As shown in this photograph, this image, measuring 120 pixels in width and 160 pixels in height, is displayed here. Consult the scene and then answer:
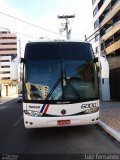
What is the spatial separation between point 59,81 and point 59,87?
20 centimetres

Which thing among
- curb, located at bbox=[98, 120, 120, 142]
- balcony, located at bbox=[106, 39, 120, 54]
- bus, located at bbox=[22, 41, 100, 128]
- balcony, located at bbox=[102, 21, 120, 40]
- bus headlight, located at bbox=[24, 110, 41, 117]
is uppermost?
balcony, located at bbox=[102, 21, 120, 40]

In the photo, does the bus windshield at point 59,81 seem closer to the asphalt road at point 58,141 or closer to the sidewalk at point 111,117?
the asphalt road at point 58,141

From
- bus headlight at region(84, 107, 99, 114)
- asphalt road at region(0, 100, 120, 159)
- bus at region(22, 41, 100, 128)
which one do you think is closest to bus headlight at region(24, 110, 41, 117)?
bus at region(22, 41, 100, 128)

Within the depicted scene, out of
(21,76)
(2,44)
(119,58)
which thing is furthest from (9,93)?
(2,44)

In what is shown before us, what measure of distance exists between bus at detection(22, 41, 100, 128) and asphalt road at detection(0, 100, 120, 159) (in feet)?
1.78

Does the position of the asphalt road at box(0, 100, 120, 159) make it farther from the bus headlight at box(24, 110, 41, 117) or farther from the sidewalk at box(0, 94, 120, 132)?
the bus headlight at box(24, 110, 41, 117)

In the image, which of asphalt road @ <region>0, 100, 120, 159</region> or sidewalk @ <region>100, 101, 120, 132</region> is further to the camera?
sidewalk @ <region>100, 101, 120, 132</region>

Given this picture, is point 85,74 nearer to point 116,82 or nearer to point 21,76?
point 21,76

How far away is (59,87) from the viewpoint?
32.4 ft

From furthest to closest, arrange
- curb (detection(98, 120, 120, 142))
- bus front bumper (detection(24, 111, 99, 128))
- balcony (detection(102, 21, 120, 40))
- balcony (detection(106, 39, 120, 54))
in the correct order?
balcony (detection(106, 39, 120, 54))
balcony (detection(102, 21, 120, 40))
bus front bumper (detection(24, 111, 99, 128))
curb (detection(98, 120, 120, 142))

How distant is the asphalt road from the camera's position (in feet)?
26.9

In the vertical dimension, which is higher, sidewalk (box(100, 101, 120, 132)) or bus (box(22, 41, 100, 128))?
bus (box(22, 41, 100, 128))

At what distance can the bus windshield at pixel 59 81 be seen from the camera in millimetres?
9836

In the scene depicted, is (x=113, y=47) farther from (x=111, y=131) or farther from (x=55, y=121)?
(x=55, y=121)
